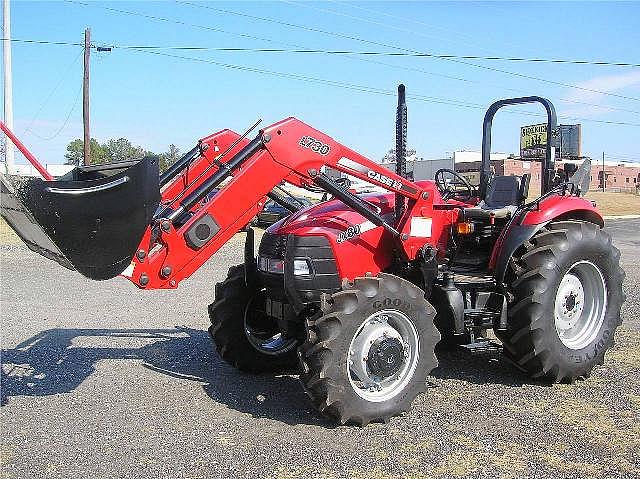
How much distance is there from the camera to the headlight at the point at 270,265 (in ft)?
19.4

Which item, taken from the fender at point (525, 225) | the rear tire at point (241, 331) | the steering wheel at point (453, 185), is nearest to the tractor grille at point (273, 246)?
the rear tire at point (241, 331)

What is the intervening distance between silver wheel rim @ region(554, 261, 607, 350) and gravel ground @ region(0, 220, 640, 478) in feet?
1.31

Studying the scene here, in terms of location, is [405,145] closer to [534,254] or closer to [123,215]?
[534,254]

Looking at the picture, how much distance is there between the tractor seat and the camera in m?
6.88

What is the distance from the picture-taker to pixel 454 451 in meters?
4.73

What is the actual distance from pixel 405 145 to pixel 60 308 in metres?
6.10

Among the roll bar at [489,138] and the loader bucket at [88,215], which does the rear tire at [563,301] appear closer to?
the roll bar at [489,138]

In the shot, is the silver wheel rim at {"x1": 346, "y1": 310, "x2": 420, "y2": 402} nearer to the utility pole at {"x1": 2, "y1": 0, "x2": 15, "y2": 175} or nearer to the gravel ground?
the gravel ground

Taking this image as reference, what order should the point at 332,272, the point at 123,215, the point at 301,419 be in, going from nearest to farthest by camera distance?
1. the point at 123,215
2. the point at 301,419
3. the point at 332,272

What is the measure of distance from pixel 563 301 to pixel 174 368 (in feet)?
12.1

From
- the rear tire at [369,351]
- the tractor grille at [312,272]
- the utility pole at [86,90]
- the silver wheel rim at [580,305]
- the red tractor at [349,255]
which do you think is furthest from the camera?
the utility pole at [86,90]

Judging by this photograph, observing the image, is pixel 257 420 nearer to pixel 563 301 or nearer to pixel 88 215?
pixel 88 215

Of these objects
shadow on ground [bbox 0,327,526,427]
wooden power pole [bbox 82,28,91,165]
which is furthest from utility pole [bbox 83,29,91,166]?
shadow on ground [bbox 0,327,526,427]

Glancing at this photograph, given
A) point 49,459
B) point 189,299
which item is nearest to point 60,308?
point 189,299
